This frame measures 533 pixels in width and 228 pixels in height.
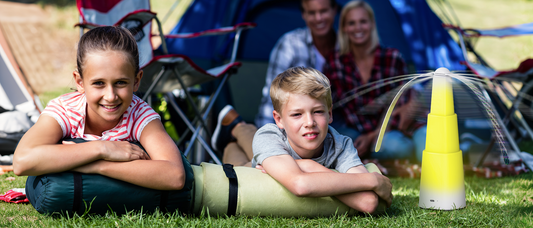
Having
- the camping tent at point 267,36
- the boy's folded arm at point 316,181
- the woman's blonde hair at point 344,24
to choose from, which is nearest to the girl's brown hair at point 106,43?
the boy's folded arm at point 316,181

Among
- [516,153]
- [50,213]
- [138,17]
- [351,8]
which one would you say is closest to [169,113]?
[138,17]

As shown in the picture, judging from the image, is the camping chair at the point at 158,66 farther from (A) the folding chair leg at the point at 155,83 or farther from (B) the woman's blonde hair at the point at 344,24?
(B) the woman's blonde hair at the point at 344,24

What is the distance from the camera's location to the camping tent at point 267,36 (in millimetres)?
3738

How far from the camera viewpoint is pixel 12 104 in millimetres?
3205

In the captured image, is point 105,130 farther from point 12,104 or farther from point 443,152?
point 12,104

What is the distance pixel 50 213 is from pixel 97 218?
0.17 metres

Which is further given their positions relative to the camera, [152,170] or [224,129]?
[224,129]

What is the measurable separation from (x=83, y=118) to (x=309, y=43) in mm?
2082

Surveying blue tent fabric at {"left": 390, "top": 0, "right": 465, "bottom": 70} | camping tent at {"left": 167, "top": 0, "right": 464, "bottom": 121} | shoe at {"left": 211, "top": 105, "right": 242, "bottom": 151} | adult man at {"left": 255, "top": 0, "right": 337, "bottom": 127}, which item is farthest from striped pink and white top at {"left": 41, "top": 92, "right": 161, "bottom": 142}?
blue tent fabric at {"left": 390, "top": 0, "right": 465, "bottom": 70}

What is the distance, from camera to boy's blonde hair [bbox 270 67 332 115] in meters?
1.70

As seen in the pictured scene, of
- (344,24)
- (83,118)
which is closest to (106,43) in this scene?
(83,118)

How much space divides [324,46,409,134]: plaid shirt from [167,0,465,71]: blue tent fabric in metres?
0.59

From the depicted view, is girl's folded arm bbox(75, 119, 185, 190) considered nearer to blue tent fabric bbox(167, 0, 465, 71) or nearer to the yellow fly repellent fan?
the yellow fly repellent fan

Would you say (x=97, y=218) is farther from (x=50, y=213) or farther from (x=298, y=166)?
(x=298, y=166)
